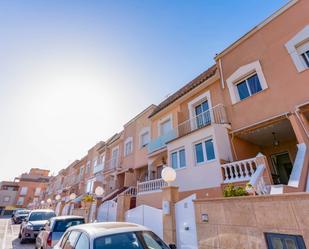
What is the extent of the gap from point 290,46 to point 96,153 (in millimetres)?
24548

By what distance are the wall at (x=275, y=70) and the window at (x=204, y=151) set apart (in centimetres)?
170

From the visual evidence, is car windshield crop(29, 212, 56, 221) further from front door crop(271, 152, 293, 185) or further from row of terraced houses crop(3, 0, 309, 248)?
front door crop(271, 152, 293, 185)

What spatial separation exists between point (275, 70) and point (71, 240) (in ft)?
33.3

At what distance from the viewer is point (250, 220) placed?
4.18m

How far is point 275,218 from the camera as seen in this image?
12.6 feet

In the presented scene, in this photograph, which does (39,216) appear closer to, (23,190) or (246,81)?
(246,81)

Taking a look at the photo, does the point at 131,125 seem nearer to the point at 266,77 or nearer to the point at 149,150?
the point at 149,150

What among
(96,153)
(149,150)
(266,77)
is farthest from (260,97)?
(96,153)

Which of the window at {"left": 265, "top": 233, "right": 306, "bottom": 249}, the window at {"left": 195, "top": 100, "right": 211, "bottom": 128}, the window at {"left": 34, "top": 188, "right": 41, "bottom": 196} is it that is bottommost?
the window at {"left": 265, "top": 233, "right": 306, "bottom": 249}

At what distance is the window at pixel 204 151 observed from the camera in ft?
30.6

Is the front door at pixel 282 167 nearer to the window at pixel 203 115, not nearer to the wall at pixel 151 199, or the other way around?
the window at pixel 203 115

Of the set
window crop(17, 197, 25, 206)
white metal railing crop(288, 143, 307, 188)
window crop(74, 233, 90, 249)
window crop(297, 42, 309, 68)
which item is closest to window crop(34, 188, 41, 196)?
window crop(17, 197, 25, 206)

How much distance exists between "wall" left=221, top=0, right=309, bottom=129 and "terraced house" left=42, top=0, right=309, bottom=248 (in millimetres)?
40

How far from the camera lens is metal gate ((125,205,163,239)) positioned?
7215 mm
